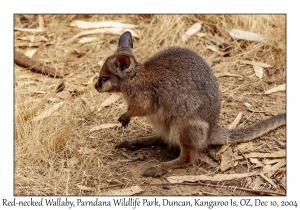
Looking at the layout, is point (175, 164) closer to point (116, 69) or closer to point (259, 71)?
point (116, 69)

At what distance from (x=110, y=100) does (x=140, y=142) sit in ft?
3.74

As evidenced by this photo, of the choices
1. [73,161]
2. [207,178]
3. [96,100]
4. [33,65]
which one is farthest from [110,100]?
[207,178]

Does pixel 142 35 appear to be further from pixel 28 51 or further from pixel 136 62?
pixel 136 62

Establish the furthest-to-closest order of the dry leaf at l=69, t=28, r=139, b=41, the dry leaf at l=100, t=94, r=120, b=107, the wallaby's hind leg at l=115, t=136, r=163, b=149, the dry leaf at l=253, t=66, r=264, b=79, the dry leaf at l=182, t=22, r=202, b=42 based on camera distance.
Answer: the dry leaf at l=69, t=28, r=139, b=41 < the dry leaf at l=182, t=22, r=202, b=42 < the dry leaf at l=253, t=66, r=264, b=79 < the dry leaf at l=100, t=94, r=120, b=107 < the wallaby's hind leg at l=115, t=136, r=163, b=149

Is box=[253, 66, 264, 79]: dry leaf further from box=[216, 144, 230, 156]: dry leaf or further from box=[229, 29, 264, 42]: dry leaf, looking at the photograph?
box=[216, 144, 230, 156]: dry leaf

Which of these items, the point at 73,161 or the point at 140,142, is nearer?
the point at 73,161

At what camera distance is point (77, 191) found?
5.36 metres

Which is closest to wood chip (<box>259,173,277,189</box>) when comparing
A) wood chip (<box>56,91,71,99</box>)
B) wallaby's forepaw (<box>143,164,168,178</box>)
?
wallaby's forepaw (<box>143,164,168,178</box>)

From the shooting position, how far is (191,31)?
859 cm

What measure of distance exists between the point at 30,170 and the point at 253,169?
2.62 meters

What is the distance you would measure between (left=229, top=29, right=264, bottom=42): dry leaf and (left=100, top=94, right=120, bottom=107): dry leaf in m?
2.41

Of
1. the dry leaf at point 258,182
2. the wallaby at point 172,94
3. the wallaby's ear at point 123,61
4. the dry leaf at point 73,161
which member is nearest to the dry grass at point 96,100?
the dry leaf at point 73,161

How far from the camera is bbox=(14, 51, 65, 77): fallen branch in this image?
773 cm

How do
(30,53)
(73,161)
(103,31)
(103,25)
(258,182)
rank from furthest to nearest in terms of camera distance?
(103,25), (103,31), (30,53), (73,161), (258,182)
